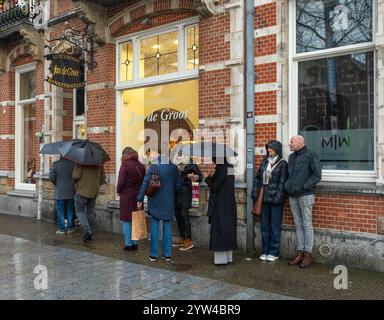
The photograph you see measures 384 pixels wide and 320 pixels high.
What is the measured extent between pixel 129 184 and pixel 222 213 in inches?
78.3

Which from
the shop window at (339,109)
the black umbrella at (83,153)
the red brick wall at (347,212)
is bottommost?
the red brick wall at (347,212)

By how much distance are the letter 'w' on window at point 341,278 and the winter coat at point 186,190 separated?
2.70 metres

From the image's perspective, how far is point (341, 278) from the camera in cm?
619

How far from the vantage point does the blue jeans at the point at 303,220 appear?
22.3 feet

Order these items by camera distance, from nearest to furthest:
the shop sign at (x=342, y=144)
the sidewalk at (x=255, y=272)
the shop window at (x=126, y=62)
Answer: the sidewalk at (x=255, y=272) → the shop sign at (x=342, y=144) → the shop window at (x=126, y=62)

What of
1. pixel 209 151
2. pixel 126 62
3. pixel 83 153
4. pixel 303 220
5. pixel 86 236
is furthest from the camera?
pixel 126 62

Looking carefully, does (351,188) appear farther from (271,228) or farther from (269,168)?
(271,228)

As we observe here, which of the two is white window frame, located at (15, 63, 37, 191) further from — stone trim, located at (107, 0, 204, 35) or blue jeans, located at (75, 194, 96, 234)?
blue jeans, located at (75, 194, 96, 234)

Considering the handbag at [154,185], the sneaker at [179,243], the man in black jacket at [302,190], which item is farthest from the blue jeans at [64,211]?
the man in black jacket at [302,190]

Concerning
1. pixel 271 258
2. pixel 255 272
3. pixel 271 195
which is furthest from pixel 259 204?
pixel 255 272

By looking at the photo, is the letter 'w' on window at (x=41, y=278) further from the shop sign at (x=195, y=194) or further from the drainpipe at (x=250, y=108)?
the drainpipe at (x=250, y=108)

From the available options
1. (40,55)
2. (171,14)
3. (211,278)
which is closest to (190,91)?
(171,14)

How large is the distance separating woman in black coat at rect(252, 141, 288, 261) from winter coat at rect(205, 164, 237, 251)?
620mm

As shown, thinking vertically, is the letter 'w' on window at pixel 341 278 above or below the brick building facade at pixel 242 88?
below
